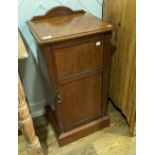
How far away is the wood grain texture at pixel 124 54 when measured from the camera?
1.17 metres

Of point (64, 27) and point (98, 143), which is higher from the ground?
point (64, 27)

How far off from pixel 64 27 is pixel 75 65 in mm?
229

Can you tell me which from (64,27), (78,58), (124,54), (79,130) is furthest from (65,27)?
(79,130)

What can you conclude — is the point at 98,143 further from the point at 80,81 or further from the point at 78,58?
the point at 78,58

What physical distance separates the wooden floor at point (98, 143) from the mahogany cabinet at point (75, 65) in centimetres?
6

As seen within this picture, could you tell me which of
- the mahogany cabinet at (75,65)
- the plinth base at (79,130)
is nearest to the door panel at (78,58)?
the mahogany cabinet at (75,65)

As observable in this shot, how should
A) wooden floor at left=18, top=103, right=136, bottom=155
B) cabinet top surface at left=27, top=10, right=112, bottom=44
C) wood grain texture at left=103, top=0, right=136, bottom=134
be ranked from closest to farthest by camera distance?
cabinet top surface at left=27, top=10, right=112, bottom=44
wood grain texture at left=103, top=0, right=136, bottom=134
wooden floor at left=18, top=103, right=136, bottom=155

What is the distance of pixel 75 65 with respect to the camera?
1.10 meters

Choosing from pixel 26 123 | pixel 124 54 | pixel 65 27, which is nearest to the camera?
pixel 26 123

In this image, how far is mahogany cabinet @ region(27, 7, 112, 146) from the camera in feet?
3.33

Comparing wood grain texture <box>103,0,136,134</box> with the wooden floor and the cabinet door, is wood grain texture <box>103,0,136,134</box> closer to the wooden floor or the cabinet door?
the wooden floor

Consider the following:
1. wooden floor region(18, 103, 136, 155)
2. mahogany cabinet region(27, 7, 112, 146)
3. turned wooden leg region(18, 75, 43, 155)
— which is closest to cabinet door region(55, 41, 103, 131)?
mahogany cabinet region(27, 7, 112, 146)
